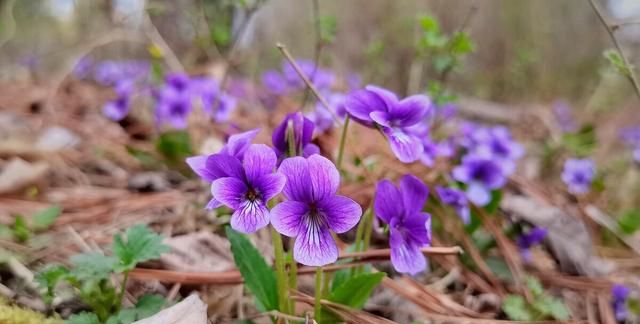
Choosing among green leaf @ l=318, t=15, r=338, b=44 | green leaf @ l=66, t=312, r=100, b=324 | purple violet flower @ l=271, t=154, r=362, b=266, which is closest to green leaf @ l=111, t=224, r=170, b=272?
green leaf @ l=66, t=312, r=100, b=324

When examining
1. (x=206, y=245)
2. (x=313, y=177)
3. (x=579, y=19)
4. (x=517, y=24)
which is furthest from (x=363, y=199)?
(x=579, y=19)

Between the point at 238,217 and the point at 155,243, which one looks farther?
the point at 155,243

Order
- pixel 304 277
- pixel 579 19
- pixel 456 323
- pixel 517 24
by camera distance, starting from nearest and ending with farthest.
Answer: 1. pixel 456 323
2. pixel 304 277
3. pixel 517 24
4. pixel 579 19

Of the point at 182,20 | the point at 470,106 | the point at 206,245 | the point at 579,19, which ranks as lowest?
the point at 206,245

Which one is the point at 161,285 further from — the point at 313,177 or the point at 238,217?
the point at 313,177

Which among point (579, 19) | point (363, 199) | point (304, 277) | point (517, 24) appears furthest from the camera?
point (579, 19)
